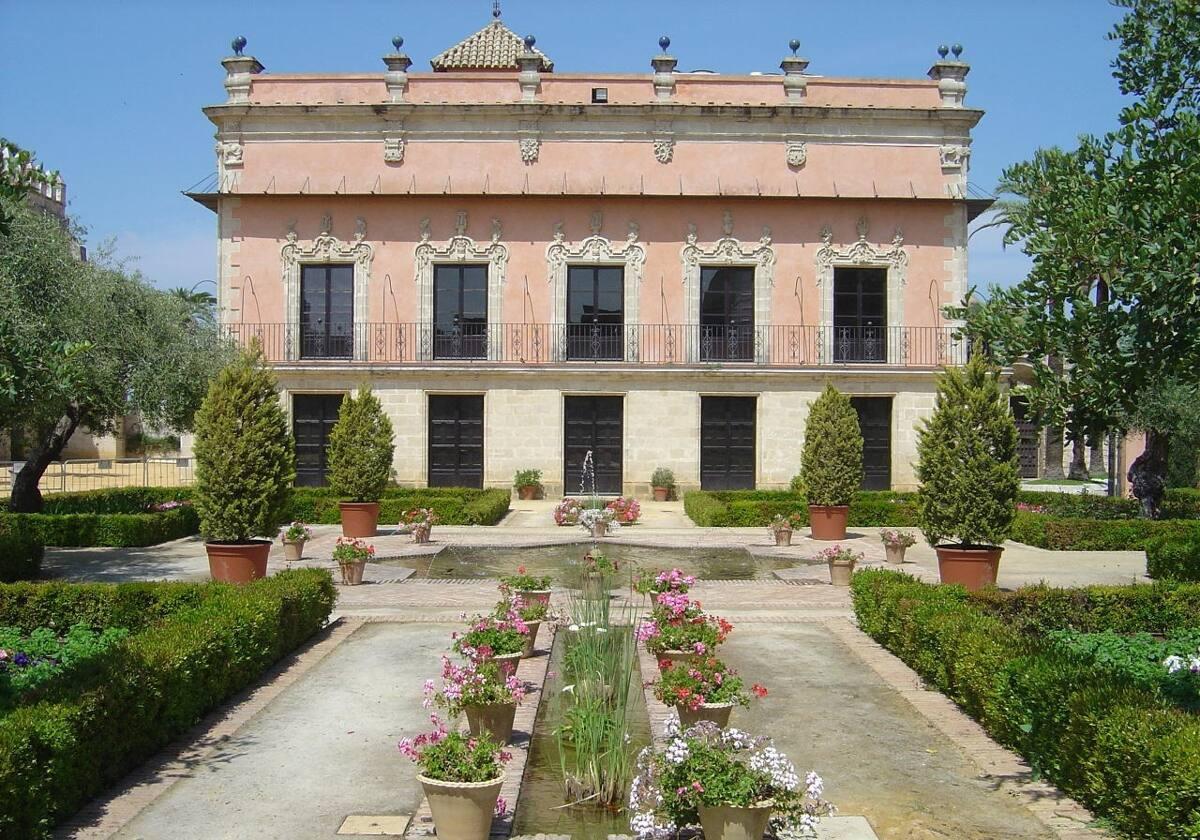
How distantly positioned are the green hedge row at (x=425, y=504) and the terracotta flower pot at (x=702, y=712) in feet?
45.9

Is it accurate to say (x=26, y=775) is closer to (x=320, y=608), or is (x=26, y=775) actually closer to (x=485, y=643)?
(x=485, y=643)

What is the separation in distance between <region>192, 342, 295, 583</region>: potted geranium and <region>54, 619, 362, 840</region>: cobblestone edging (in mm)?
3355

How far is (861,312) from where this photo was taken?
2688 centimetres

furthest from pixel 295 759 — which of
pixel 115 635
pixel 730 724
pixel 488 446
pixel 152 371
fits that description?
pixel 488 446

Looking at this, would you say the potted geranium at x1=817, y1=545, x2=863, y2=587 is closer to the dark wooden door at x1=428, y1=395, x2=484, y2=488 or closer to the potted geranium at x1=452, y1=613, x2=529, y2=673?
the potted geranium at x1=452, y1=613, x2=529, y2=673

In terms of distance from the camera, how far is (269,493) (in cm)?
1303

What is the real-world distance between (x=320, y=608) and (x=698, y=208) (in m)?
18.1

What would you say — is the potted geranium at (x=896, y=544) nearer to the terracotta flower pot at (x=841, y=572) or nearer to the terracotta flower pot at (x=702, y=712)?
the terracotta flower pot at (x=841, y=572)

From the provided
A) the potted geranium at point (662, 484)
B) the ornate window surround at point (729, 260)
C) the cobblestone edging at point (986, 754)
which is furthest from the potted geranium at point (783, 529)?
the ornate window surround at point (729, 260)

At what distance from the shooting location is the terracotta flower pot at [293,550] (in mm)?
15844

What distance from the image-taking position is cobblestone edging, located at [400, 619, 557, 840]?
18.7 ft

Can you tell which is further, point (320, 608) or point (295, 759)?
point (320, 608)

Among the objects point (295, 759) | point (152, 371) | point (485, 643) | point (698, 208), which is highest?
point (698, 208)

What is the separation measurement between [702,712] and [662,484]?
19055 millimetres
